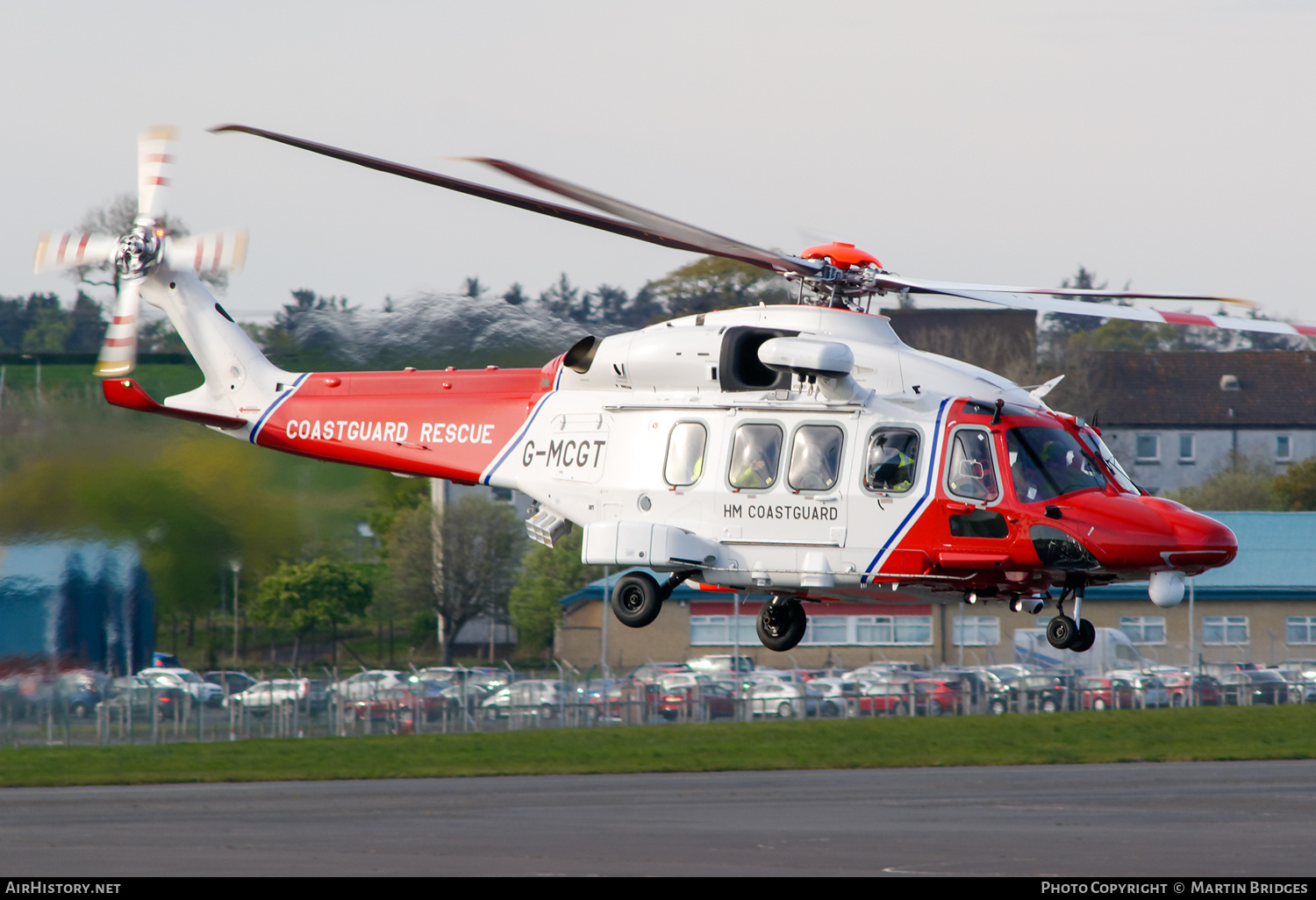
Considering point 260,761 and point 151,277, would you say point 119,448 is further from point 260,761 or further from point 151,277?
point 260,761

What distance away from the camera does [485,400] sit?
64.4ft

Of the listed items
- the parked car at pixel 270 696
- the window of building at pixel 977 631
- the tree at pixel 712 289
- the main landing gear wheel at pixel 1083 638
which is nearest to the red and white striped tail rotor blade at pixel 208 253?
the main landing gear wheel at pixel 1083 638

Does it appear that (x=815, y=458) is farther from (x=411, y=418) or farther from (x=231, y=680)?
(x=231, y=680)

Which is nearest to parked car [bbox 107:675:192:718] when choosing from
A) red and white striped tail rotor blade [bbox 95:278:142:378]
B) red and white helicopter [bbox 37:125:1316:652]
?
red and white striped tail rotor blade [bbox 95:278:142:378]

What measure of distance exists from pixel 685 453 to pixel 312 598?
110 feet

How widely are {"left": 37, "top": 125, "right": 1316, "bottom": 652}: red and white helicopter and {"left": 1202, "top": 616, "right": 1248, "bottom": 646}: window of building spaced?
134ft

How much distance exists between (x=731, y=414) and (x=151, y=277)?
9009 mm

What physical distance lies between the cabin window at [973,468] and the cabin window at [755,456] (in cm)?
188

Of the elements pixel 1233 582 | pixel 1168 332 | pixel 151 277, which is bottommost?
pixel 1233 582

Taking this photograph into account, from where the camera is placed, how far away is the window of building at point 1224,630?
56.8 metres

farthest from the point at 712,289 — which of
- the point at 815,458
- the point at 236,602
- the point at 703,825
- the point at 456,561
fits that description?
the point at 815,458

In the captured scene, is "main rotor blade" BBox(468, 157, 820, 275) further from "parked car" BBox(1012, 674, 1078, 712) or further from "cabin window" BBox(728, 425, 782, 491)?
"parked car" BBox(1012, 674, 1078, 712)

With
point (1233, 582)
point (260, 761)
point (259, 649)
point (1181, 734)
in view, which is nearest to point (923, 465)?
point (260, 761)

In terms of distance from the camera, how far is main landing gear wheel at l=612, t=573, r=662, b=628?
58.8 feet
